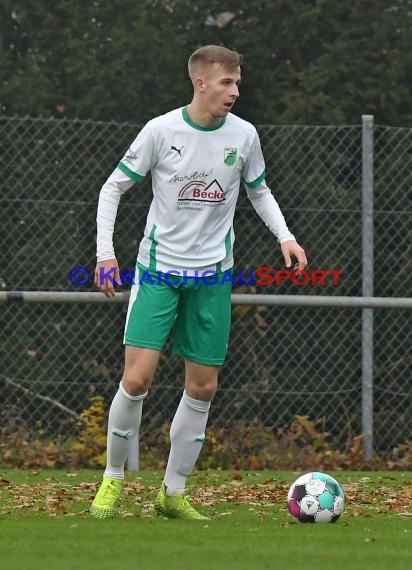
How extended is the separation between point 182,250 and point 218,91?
690 millimetres

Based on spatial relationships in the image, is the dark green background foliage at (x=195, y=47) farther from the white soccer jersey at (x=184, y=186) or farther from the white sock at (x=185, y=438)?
the white sock at (x=185, y=438)

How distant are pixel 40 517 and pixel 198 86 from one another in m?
1.95

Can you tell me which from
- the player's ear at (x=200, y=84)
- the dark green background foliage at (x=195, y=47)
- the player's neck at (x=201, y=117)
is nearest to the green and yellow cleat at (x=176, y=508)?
the player's neck at (x=201, y=117)

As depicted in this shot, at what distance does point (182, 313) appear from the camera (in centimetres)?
631

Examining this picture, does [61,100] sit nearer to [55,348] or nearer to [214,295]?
[55,348]

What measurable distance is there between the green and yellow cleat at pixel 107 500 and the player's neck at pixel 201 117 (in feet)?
5.15

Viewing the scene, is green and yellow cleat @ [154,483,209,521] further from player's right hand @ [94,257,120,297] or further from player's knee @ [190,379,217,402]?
player's right hand @ [94,257,120,297]

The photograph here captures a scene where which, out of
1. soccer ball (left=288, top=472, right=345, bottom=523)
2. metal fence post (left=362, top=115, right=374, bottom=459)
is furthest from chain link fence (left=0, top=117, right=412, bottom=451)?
soccer ball (left=288, top=472, right=345, bottom=523)

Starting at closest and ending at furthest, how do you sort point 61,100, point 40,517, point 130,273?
point 40,517 < point 130,273 < point 61,100

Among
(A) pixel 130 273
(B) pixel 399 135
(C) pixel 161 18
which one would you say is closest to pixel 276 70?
(C) pixel 161 18

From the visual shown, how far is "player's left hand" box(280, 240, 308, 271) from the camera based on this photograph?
20.4 feet

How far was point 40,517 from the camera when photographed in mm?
6141

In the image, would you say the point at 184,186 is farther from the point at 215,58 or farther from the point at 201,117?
the point at 215,58

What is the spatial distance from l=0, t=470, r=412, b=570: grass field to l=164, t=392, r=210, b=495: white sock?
0.76 feet
